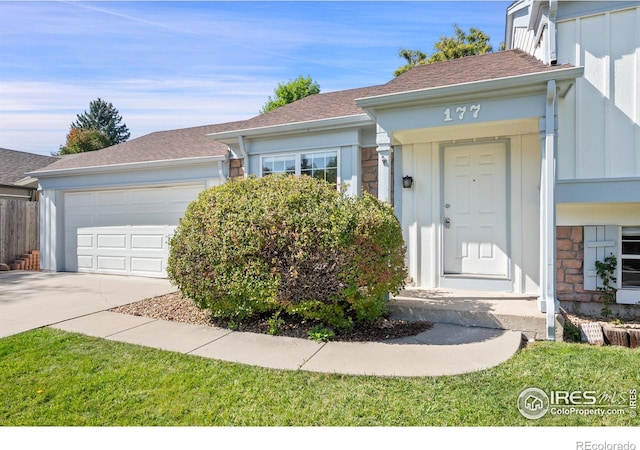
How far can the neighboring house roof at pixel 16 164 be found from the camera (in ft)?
43.5

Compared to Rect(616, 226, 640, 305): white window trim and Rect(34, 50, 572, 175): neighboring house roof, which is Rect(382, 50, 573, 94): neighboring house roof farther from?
Rect(616, 226, 640, 305): white window trim

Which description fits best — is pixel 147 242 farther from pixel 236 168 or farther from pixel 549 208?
pixel 549 208

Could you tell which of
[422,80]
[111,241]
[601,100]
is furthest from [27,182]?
[601,100]

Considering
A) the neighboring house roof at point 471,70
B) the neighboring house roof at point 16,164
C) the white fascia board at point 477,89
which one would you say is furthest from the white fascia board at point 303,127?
the neighboring house roof at point 16,164

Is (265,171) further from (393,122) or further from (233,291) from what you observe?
(233,291)

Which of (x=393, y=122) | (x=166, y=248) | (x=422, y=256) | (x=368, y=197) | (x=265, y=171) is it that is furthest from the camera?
(x=166, y=248)

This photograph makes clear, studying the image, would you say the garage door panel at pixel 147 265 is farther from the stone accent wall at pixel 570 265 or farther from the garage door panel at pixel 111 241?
the stone accent wall at pixel 570 265

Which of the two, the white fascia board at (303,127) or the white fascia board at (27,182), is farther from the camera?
the white fascia board at (27,182)

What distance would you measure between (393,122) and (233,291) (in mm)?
3104

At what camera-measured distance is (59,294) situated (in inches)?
261

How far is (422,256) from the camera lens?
6152 mm

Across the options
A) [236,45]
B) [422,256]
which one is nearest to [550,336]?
[422,256]

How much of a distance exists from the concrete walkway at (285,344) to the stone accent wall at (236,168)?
3.16 m
